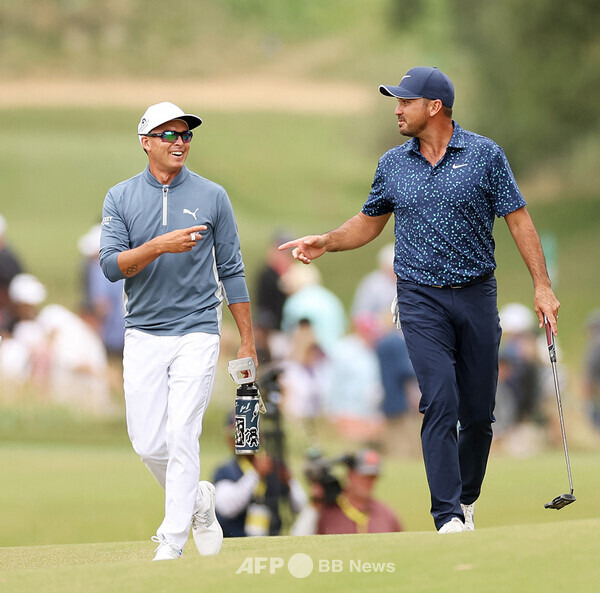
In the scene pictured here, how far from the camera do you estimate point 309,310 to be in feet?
57.3

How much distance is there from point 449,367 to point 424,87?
130 cm

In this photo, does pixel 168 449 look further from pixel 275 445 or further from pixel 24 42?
pixel 24 42

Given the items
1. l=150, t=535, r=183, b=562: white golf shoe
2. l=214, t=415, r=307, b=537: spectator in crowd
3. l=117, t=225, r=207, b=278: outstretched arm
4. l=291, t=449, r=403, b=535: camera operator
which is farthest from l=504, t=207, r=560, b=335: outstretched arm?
l=214, t=415, r=307, b=537: spectator in crowd

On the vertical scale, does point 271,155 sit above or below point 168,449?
above

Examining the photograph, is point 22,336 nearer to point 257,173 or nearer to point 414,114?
point 257,173

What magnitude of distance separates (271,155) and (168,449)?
17867 mm

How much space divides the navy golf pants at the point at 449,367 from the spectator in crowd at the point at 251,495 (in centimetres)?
328

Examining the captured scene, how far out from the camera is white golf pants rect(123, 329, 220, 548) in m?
6.11

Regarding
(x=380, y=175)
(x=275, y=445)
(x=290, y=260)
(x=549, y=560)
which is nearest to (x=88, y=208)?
(x=290, y=260)

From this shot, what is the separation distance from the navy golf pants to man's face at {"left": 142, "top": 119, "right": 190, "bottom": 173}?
119 centimetres

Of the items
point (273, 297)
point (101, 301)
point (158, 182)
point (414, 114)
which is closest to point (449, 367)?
point (414, 114)

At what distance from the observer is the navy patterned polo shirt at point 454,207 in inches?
248

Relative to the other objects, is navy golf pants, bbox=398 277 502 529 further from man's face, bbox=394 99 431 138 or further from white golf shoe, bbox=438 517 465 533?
man's face, bbox=394 99 431 138

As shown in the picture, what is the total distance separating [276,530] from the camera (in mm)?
9844
